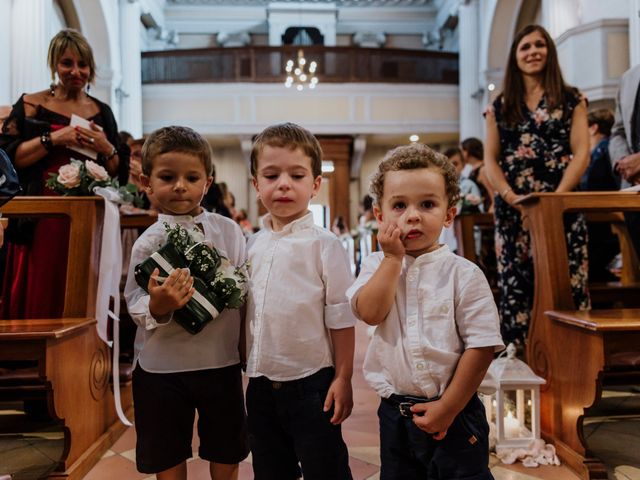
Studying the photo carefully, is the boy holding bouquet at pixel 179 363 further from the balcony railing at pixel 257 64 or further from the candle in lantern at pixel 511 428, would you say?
the balcony railing at pixel 257 64

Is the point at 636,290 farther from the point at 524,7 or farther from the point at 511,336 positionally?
the point at 524,7

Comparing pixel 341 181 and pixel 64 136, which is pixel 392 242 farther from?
pixel 341 181

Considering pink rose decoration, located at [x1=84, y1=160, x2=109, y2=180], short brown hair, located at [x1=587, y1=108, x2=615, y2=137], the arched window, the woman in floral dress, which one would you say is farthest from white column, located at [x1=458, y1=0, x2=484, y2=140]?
pink rose decoration, located at [x1=84, y1=160, x2=109, y2=180]

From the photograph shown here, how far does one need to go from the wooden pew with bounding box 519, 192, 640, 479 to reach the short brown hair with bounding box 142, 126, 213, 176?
137 cm

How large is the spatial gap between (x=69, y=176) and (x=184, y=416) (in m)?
1.46

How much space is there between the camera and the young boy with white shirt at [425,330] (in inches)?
48.6

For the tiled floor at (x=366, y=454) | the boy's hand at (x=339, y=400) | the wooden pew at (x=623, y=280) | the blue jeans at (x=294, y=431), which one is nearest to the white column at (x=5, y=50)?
the tiled floor at (x=366, y=454)

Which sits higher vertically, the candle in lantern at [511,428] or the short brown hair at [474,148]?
the short brown hair at [474,148]

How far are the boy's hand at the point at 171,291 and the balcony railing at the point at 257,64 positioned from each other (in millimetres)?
11763

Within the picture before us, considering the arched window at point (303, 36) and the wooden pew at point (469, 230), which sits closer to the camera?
the wooden pew at point (469, 230)

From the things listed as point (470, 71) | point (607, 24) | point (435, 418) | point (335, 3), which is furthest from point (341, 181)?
point (435, 418)

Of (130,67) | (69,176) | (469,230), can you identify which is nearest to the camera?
(69,176)

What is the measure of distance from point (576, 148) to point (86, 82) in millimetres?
2307

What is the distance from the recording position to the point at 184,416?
149cm
